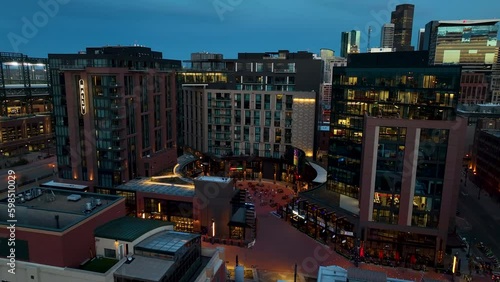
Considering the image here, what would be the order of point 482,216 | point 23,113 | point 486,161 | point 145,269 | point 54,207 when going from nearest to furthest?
point 145,269
point 54,207
point 482,216
point 486,161
point 23,113

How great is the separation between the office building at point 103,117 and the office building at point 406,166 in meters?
37.7

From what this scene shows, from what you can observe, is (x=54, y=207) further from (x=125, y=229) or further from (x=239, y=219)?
(x=239, y=219)

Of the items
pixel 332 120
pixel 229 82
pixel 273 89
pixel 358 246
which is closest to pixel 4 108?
pixel 229 82

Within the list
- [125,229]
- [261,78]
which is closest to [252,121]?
[261,78]

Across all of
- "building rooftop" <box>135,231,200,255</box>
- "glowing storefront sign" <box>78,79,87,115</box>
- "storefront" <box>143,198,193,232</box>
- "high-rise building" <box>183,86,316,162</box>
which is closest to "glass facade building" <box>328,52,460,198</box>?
"high-rise building" <box>183,86,316,162</box>

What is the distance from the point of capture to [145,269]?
3081 cm

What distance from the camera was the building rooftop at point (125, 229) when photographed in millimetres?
34438

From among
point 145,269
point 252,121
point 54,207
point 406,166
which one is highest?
point 252,121

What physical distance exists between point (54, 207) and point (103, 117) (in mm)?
27399

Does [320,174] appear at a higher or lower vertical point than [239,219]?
Answer: higher

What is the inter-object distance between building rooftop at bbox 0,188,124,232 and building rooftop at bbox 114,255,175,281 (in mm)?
7533

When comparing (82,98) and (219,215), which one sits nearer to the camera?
(219,215)

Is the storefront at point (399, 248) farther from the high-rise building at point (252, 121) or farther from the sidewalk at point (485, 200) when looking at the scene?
the high-rise building at point (252, 121)

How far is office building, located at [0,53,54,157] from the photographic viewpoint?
10350 centimetres
